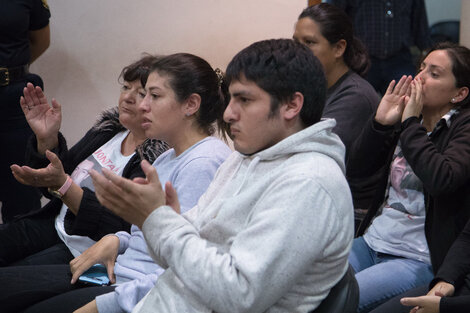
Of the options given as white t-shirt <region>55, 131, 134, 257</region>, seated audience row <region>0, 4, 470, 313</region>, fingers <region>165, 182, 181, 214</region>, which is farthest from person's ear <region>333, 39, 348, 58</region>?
fingers <region>165, 182, 181, 214</region>

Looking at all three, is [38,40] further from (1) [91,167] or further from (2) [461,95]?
(2) [461,95]

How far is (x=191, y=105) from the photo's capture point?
2008 millimetres

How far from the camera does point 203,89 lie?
79.8 inches

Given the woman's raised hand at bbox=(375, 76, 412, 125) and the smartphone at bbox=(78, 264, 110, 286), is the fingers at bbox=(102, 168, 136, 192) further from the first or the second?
the woman's raised hand at bbox=(375, 76, 412, 125)

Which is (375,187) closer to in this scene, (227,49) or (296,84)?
(296,84)

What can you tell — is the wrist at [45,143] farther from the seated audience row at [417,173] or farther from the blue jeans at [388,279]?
the blue jeans at [388,279]

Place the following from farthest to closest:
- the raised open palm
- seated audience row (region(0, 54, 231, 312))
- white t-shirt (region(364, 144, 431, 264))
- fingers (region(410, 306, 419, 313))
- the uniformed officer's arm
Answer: the uniformed officer's arm → the raised open palm → white t-shirt (region(364, 144, 431, 264)) → seated audience row (region(0, 54, 231, 312)) → fingers (region(410, 306, 419, 313))

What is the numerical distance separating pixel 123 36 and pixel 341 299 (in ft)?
8.85

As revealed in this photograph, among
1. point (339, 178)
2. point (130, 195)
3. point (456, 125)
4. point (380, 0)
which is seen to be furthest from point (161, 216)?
point (380, 0)

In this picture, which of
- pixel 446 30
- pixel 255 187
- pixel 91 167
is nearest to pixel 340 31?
pixel 91 167

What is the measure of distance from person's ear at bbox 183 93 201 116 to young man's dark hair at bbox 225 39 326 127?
0.59m

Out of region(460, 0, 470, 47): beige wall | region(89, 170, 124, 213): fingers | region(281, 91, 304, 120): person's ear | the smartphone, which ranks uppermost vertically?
region(281, 91, 304, 120): person's ear

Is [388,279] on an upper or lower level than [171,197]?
lower

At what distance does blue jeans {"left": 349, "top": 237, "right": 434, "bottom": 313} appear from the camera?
193 centimetres
